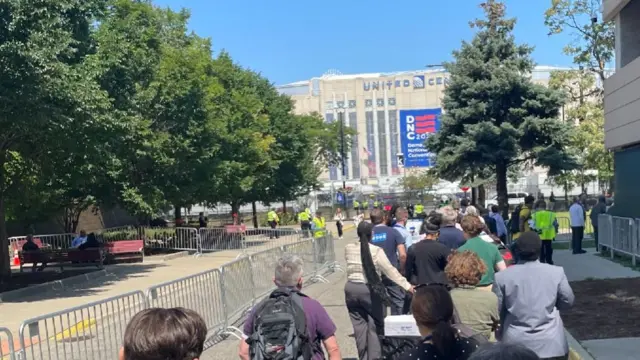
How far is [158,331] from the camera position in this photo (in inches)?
110

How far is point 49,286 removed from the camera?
19.0m

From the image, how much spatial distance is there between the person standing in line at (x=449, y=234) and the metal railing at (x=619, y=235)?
977cm

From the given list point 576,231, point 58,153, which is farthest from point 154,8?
point 576,231

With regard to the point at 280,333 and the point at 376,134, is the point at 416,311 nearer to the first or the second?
the point at 280,333

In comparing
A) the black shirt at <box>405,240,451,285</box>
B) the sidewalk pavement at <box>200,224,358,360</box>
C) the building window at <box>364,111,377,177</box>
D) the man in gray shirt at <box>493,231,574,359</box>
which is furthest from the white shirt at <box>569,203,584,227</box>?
the building window at <box>364,111,377,177</box>

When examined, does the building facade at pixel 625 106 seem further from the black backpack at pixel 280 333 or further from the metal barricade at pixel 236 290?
the black backpack at pixel 280 333

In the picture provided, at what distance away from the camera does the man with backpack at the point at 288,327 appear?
4.67m

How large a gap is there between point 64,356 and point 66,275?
15237mm

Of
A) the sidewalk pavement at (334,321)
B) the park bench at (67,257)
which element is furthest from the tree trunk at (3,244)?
the sidewalk pavement at (334,321)

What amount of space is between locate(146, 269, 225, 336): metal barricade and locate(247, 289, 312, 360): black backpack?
4945mm

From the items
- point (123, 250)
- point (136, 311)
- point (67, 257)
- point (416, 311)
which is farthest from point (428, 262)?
point (123, 250)

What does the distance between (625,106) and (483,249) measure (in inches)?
637

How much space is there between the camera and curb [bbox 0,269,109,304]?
1750 cm

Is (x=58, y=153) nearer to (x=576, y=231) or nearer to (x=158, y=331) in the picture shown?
(x=576, y=231)
